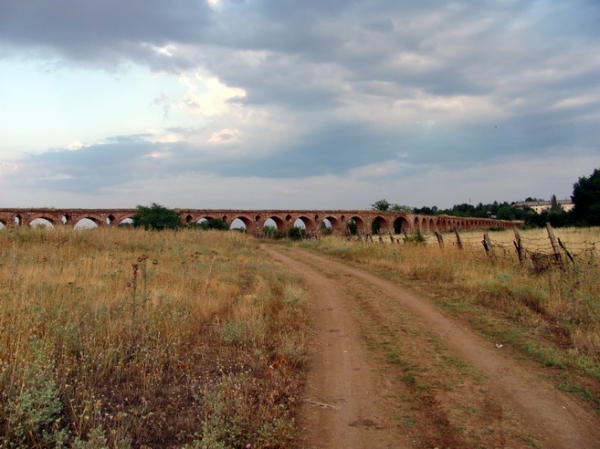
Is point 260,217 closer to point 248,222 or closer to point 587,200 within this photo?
point 248,222

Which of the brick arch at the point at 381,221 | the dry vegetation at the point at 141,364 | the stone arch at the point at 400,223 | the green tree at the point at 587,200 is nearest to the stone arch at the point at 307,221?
the brick arch at the point at 381,221

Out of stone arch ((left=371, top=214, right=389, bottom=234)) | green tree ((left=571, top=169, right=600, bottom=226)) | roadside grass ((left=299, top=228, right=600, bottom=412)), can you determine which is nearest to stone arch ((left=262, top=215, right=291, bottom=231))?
stone arch ((left=371, top=214, right=389, bottom=234))

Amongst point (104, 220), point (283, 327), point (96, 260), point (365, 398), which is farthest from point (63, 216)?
point (365, 398)

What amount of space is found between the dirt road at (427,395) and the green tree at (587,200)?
49.3m

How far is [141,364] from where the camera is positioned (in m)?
3.97

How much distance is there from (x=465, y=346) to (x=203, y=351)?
3.52 metres

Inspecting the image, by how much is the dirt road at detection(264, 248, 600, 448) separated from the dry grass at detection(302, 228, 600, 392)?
60cm

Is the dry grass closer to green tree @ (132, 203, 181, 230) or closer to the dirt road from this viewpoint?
the dirt road

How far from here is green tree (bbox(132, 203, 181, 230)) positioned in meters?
32.3

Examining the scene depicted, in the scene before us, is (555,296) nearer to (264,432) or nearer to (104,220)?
(264,432)

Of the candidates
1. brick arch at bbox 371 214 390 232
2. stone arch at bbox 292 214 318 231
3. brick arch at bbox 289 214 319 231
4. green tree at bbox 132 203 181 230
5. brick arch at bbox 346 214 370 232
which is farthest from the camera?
brick arch at bbox 371 214 390 232

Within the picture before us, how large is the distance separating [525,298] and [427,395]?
4706mm

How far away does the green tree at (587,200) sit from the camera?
150 feet

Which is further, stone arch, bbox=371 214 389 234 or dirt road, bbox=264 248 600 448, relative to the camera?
stone arch, bbox=371 214 389 234
